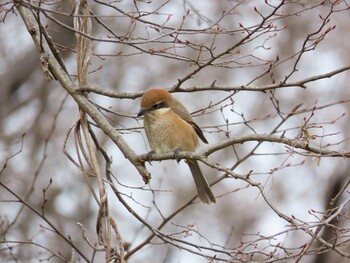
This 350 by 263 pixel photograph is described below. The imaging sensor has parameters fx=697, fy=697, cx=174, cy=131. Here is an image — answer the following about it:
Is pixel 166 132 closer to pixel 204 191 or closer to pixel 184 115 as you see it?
pixel 184 115

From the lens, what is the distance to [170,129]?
5.72 meters

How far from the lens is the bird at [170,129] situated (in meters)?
5.52

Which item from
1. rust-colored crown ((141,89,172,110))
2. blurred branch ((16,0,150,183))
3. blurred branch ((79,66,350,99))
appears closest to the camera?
blurred branch ((79,66,350,99))

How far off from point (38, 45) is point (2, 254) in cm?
248

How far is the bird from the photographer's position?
552 centimetres

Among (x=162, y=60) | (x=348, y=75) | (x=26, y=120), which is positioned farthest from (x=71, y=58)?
(x=348, y=75)

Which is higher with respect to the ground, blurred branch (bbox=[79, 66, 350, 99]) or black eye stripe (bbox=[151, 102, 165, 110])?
black eye stripe (bbox=[151, 102, 165, 110])

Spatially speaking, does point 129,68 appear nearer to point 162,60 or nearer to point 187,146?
point 162,60

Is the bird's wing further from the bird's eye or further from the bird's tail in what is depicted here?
the bird's tail

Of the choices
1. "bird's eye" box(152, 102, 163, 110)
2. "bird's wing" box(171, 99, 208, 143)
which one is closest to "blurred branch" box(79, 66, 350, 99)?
"bird's eye" box(152, 102, 163, 110)

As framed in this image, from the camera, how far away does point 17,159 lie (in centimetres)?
1039

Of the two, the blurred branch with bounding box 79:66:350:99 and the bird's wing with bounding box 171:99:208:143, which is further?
the bird's wing with bounding box 171:99:208:143

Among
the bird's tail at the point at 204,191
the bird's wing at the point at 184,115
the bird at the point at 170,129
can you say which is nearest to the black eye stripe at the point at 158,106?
the bird at the point at 170,129

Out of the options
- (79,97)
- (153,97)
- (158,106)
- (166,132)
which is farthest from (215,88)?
(166,132)
